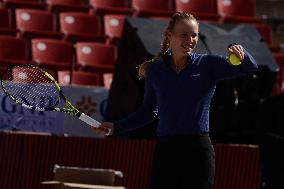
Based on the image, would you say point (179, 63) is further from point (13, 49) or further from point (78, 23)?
point (78, 23)

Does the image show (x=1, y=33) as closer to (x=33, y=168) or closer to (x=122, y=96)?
(x=122, y=96)

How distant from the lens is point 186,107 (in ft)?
14.4

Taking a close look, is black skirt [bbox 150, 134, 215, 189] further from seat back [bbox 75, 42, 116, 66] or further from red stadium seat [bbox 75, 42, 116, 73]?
seat back [bbox 75, 42, 116, 66]

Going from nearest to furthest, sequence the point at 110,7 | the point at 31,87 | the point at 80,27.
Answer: the point at 31,87, the point at 80,27, the point at 110,7

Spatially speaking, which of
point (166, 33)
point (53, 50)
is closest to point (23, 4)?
point (53, 50)

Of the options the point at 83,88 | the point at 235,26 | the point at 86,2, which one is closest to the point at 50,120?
the point at 83,88

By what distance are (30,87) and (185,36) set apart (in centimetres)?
178

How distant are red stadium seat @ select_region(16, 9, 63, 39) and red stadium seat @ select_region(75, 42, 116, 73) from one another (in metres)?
0.66

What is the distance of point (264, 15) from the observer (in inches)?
584

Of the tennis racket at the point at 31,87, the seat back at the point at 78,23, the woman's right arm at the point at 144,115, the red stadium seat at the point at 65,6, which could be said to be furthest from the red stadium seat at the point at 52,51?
the woman's right arm at the point at 144,115

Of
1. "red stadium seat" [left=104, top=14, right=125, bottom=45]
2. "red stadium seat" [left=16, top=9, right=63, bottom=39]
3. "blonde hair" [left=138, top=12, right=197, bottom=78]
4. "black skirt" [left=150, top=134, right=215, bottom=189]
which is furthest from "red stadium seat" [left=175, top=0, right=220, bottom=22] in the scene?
"black skirt" [left=150, top=134, right=215, bottom=189]

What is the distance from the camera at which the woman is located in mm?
4344

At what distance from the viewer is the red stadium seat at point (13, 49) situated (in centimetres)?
1129

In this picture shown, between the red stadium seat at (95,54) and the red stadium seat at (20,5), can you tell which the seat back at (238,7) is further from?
the red stadium seat at (20,5)
